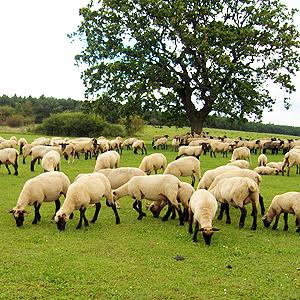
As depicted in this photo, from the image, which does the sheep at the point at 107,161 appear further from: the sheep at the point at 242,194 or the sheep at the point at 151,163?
the sheep at the point at 242,194

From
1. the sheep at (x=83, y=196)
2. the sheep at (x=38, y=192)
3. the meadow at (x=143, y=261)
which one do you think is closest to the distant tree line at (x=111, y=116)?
the sheep at (x=38, y=192)

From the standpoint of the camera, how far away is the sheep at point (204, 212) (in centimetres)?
984

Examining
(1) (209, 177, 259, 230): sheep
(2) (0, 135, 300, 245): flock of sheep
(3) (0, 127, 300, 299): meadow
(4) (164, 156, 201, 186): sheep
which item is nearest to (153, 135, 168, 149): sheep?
(4) (164, 156, 201, 186): sheep

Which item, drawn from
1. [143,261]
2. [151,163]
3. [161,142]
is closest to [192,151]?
[161,142]

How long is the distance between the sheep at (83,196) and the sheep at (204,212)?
2576mm

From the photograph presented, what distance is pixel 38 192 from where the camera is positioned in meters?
11.8

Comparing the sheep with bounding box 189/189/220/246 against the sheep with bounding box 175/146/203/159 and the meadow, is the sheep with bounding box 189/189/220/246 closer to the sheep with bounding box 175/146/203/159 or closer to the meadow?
the meadow

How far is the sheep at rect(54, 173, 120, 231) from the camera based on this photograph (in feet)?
35.8

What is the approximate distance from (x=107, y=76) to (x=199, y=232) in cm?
2939

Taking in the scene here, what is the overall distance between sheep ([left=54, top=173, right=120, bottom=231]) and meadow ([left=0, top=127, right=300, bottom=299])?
0.99ft

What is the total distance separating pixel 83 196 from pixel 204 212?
3275 mm

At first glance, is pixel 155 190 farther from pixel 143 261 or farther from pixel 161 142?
pixel 161 142

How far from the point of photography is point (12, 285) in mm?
7246

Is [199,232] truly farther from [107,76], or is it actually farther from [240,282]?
[107,76]
